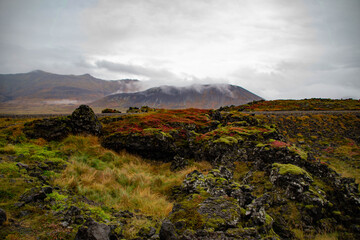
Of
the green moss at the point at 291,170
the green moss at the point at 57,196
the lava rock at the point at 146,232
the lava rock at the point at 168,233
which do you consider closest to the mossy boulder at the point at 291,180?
the green moss at the point at 291,170

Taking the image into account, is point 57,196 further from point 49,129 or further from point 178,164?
point 49,129

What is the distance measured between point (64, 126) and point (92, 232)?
1608cm

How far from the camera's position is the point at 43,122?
1664cm

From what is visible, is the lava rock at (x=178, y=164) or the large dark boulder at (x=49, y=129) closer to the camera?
the lava rock at (x=178, y=164)

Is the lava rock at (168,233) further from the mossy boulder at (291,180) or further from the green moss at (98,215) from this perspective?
the mossy boulder at (291,180)

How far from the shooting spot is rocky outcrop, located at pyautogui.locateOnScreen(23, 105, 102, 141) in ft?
51.9

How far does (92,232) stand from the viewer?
4.25m

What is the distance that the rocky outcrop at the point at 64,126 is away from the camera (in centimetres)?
1583

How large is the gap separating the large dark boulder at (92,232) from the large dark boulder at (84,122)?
1604 centimetres

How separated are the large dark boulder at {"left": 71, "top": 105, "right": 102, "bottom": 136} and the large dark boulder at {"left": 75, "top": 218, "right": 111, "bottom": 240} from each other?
52.6 ft

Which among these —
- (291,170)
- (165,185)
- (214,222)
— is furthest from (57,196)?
(291,170)

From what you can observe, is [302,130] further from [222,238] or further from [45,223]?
[45,223]

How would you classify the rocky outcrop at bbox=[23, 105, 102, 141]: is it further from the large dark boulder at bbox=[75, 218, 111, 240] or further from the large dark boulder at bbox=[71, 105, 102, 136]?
the large dark boulder at bbox=[75, 218, 111, 240]

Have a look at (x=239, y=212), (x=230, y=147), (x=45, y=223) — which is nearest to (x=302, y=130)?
(x=230, y=147)
